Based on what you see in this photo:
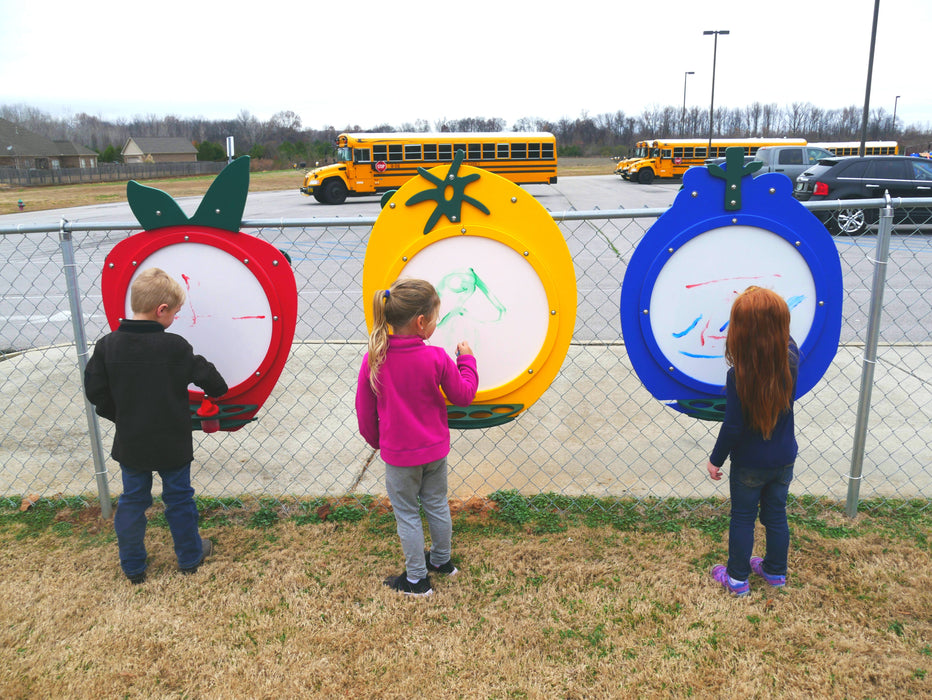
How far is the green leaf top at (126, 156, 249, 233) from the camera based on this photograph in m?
3.05

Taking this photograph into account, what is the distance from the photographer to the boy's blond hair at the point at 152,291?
9.45ft

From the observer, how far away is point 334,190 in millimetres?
24766

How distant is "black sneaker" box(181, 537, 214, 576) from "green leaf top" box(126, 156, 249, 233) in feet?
5.02

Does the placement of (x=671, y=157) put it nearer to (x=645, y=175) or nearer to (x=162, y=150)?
(x=645, y=175)

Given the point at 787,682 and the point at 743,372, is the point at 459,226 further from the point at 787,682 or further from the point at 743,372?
the point at 787,682

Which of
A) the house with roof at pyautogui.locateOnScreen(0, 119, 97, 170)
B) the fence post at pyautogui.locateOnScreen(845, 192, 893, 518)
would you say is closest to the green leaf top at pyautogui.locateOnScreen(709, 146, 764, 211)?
the fence post at pyautogui.locateOnScreen(845, 192, 893, 518)

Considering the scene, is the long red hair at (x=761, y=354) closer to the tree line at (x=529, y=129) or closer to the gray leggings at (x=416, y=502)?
the gray leggings at (x=416, y=502)

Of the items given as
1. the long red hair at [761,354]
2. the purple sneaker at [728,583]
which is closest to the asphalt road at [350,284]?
the long red hair at [761,354]

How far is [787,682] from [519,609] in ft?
3.36

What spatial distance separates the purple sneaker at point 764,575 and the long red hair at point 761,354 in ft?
2.34

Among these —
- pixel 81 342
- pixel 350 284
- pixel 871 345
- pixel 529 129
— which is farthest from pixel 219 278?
pixel 529 129

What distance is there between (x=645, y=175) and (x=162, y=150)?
7403cm

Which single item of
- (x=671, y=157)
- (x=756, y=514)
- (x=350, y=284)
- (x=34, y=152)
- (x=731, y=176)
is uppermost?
(x=34, y=152)

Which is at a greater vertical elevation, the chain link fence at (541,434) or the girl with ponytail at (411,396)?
the girl with ponytail at (411,396)
